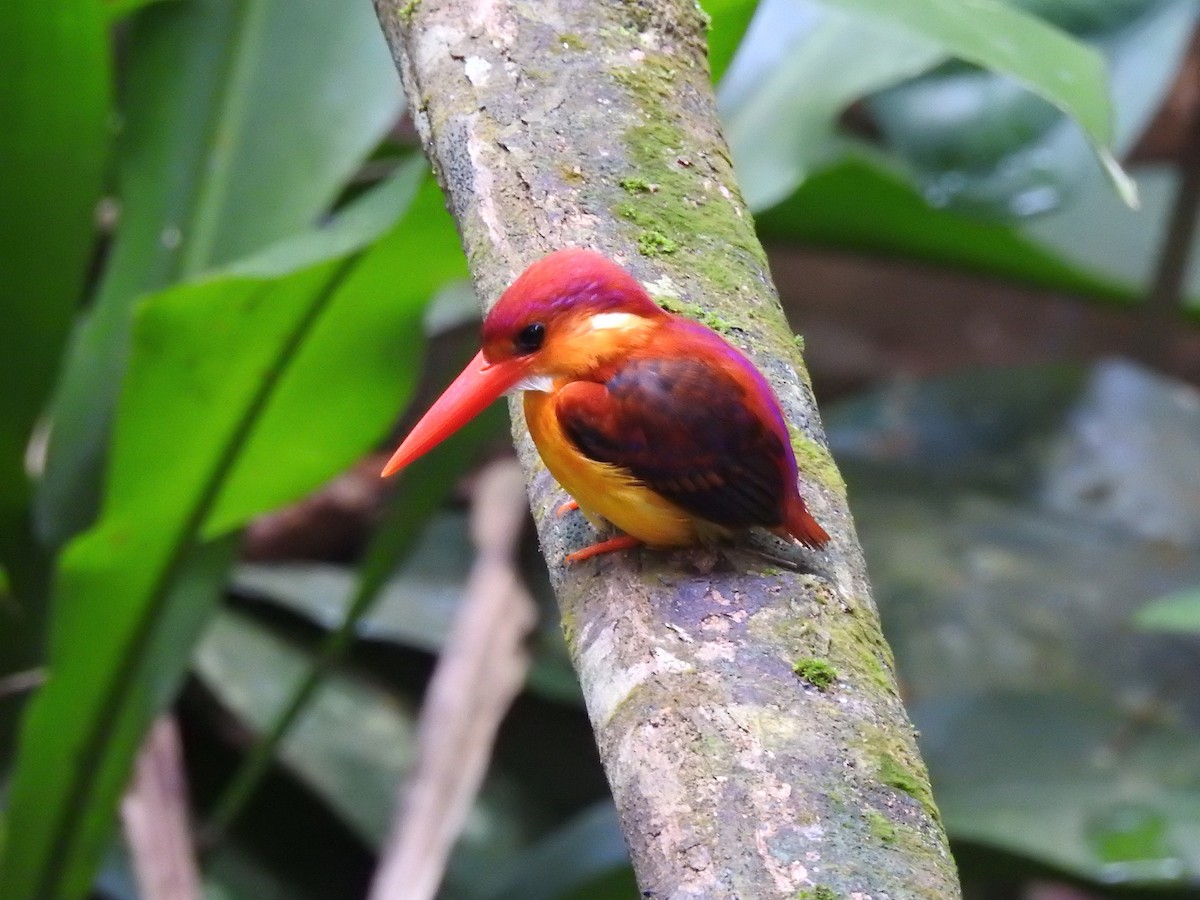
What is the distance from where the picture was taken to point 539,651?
91.2 inches

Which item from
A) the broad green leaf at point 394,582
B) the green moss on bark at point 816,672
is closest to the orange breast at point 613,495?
the green moss on bark at point 816,672

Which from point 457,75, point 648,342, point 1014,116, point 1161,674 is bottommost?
point 1161,674

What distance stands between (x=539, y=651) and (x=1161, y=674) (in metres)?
1.10

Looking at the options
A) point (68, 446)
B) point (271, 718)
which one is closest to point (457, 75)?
point (68, 446)

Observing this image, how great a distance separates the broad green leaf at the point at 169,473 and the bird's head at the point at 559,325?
43 cm

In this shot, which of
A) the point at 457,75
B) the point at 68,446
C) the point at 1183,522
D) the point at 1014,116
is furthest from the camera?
the point at 1183,522

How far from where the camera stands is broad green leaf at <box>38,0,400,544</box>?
1.79 meters

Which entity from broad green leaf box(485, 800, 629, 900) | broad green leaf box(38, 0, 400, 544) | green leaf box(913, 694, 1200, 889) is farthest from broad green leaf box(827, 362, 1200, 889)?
broad green leaf box(38, 0, 400, 544)

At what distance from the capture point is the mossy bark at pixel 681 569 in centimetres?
61

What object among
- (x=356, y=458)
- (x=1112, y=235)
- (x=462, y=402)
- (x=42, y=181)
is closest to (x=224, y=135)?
(x=42, y=181)

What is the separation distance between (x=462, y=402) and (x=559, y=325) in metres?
0.09

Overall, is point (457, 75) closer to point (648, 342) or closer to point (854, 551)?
point (648, 342)

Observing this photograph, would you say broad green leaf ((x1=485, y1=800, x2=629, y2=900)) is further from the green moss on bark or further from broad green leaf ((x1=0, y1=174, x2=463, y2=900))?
the green moss on bark

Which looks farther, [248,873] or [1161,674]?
[1161,674]
